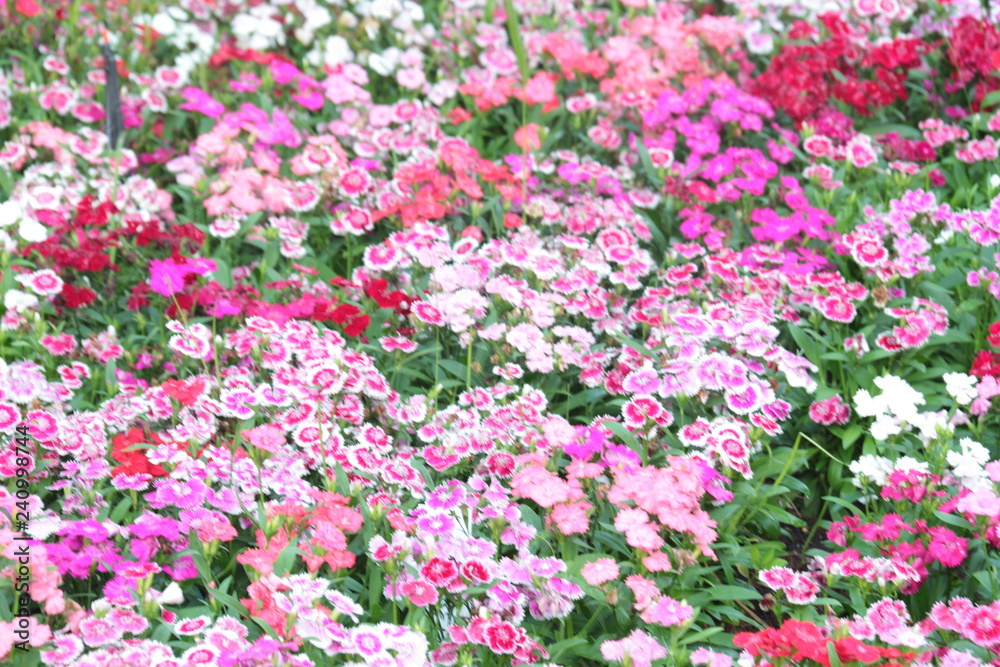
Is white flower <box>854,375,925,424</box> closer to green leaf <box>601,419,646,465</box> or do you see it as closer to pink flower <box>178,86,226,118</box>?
green leaf <box>601,419,646,465</box>

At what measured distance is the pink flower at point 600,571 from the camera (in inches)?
93.0

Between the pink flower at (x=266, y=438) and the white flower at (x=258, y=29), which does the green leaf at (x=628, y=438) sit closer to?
the pink flower at (x=266, y=438)

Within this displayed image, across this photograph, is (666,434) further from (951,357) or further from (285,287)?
(285,287)

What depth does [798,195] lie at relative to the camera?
150 inches

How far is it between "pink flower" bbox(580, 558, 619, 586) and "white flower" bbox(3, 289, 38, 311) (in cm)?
211

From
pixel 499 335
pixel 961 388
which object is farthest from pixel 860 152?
pixel 499 335

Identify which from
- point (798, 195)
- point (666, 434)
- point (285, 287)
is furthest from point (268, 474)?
point (798, 195)

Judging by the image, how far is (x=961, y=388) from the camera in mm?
2875

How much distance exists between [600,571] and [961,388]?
126 cm

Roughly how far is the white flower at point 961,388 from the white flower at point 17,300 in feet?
9.48

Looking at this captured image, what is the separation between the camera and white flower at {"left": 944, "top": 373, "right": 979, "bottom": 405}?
2.86m

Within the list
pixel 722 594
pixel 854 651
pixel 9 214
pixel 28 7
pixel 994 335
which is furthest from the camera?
pixel 28 7

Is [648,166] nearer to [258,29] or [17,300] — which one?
[258,29]

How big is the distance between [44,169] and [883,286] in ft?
10.5
